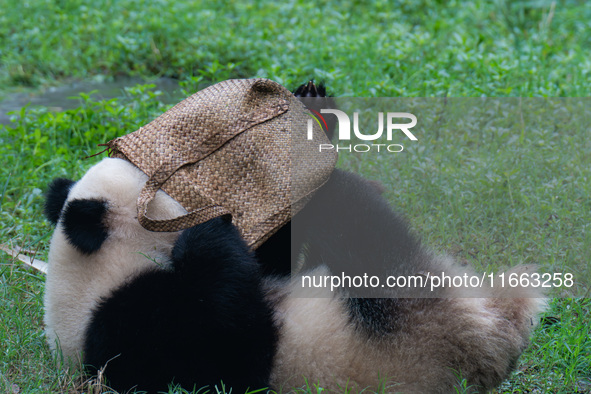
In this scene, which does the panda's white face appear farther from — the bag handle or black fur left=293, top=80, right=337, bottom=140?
black fur left=293, top=80, right=337, bottom=140

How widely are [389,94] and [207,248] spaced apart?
235 centimetres

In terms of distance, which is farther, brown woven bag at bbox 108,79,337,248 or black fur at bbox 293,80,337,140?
black fur at bbox 293,80,337,140

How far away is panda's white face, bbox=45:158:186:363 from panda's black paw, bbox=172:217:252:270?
3.4 inches

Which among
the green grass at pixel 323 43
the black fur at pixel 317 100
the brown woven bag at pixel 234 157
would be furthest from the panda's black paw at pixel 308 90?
the green grass at pixel 323 43

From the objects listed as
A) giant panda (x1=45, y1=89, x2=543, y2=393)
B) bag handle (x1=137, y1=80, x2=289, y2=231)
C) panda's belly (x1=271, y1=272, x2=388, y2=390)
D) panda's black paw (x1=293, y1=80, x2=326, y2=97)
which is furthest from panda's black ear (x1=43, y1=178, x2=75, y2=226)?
panda's black paw (x1=293, y1=80, x2=326, y2=97)

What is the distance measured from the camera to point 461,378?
1.84 m

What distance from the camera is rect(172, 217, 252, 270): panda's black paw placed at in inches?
68.7

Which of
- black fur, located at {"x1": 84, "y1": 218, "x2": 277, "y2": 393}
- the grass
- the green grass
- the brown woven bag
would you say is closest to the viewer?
black fur, located at {"x1": 84, "y1": 218, "x2": 277, "y2": 393}

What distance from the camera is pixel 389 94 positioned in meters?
3.85

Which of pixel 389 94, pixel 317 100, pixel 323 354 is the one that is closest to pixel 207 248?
pixel 323 354

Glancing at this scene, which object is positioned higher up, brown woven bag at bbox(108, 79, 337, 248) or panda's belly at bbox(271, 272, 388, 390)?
brown woven bag at bbox(108, 79, 337, 248)

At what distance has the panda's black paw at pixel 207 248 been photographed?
68.7 inches

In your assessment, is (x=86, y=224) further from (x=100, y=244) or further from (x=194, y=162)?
(x=194, y=162)

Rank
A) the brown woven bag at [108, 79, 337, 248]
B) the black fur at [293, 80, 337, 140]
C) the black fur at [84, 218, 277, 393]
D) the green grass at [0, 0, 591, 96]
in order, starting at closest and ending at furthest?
the black fur at [84, 218, 277, 393]
the brown woven bag at [108, 79, 337, 248]
the black fur at [293, 80, 337, 140]
the green grass at [0, 0, 591, 96]
